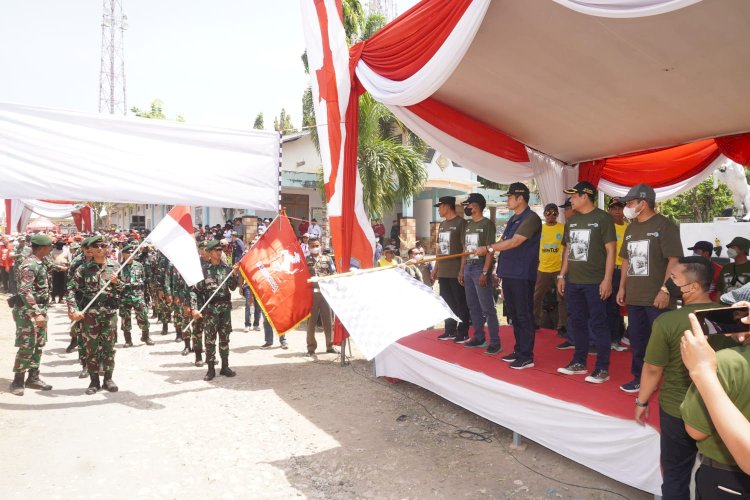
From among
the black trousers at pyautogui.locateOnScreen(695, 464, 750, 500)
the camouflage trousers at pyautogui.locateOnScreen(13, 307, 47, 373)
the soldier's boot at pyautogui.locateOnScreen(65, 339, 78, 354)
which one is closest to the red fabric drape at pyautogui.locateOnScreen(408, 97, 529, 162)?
the black trousers at pyautogui.locateOnScreen(695, 464, 750, 500)

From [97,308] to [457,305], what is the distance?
435cm

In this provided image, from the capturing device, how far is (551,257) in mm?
6469

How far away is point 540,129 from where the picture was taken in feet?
21.4

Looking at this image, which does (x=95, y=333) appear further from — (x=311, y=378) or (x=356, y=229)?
(x=356, y=229)

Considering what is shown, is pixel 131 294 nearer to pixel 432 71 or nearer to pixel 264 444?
pixel 264 444

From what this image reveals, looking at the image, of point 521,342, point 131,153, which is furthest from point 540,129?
point 131,153

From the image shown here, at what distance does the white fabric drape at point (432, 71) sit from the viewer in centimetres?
372

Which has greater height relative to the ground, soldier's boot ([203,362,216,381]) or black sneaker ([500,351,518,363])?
black sneaker ([500,351,518,363])

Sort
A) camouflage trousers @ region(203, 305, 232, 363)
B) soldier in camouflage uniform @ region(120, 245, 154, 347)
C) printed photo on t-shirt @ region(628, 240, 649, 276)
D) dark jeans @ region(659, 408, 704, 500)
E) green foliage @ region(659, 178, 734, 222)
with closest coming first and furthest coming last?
dark jeans @ region(659, 408, 704, 500) < printed photo on t-shirt @ region(628, 240, 649, 276) < camouflage trousers @ region(203, 305, 232, 363) < soldier in camouflage uniform @ region(120, 245, 154, 347) < green foliage @ region(659, 178, 734, 222)

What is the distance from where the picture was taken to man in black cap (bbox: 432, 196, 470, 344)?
223 inches

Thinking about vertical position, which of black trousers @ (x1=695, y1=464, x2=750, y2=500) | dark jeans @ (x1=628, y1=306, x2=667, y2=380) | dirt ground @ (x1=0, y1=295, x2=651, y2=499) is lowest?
dirt ground @ (x1=0, y1=295, x2=651, y2=499)

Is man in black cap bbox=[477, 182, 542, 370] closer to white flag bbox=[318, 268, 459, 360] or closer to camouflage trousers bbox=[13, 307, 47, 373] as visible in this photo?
white flag bbox=[318, 268, 459, 360]

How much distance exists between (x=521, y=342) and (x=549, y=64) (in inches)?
106

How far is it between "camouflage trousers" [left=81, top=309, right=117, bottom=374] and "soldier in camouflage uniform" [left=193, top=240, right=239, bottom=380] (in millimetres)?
968
